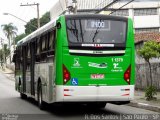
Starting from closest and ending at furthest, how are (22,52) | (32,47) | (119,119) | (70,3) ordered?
(119,119) < (32,47) < (22,52) < (70,3)

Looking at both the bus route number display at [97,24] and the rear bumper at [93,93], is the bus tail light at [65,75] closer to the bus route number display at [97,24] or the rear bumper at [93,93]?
the rear bumper at [93,93]

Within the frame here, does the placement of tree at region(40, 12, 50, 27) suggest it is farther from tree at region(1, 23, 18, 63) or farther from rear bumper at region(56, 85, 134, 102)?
rear bumper at region(56, 85, 134, 102)

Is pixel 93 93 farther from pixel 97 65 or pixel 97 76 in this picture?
pixel 97 65

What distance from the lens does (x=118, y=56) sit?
14648 millimetres

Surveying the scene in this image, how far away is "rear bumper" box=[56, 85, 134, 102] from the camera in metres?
14.2

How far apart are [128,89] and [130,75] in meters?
0.45

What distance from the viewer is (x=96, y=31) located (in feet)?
48.0

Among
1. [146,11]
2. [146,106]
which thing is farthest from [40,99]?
[146,11]

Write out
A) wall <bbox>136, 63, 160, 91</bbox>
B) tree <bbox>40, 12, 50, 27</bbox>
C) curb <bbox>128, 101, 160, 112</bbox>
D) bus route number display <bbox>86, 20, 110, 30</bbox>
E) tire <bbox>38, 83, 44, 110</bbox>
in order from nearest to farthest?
bus route number display <bbox>86, 20, 110, 30</bbox>
curb <bbox>128, 101, 160, 112</bbox>
tire <bbox>38, 83, 44, 110</bbox>
wall <bbox>136, 63, 160, 91</bbox>
tree <bbox>40, 12, 50, 27</bbox>

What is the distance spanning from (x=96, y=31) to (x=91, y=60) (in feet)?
3.09

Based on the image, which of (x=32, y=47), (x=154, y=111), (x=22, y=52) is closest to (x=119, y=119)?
(x=154, y=111)

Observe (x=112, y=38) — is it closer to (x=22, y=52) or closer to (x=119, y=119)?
(x=119, y=119)

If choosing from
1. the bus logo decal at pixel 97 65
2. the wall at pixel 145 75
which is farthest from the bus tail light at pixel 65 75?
the wall at pixel 145 75

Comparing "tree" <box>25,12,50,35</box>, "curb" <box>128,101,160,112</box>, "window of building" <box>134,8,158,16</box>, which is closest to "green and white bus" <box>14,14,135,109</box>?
"curb" <box>128,101,160,112</box>
